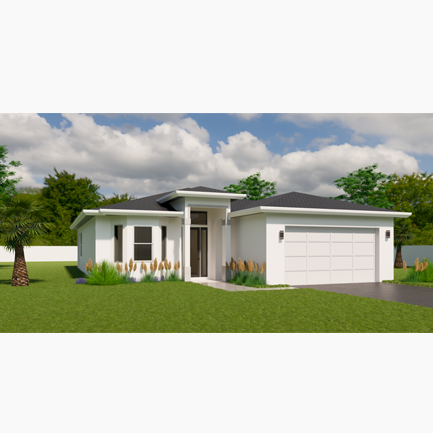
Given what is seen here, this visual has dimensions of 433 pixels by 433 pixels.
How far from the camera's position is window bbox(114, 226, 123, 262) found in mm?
15250

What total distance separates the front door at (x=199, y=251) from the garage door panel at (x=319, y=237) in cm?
448

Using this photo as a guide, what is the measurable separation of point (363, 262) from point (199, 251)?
642cm

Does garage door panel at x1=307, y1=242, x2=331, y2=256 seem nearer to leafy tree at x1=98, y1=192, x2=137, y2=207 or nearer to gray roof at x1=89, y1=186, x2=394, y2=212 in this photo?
gray roof at x1=89, y1=186, x2=394, y2=212

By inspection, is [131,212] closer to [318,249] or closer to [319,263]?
[318,249]

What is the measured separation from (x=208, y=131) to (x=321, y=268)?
22722 mm

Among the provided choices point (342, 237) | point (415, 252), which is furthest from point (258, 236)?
point (415, 252)

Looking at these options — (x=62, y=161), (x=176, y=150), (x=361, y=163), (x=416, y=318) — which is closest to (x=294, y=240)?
(x=416, y=318)

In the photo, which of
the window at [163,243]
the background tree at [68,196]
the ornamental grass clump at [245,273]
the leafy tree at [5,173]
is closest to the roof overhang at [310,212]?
the ornamental grass clump at [245,273]

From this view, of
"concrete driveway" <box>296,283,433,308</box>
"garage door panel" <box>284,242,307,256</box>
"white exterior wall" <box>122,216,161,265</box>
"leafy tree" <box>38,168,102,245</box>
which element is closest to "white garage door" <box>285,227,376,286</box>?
"garage door panel" <box>284,242,307,256</box>

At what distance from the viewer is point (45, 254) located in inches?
1499

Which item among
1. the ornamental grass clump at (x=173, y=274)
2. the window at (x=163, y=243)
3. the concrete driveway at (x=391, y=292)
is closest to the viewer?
the concrete driveway at (x=391, y=292)

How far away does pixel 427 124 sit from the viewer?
30.8 meters

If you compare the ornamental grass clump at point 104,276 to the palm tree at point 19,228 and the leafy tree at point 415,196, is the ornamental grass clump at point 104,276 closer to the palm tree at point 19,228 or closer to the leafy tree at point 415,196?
the palm tree at point 19,228

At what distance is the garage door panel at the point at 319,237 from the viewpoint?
14.3 m
